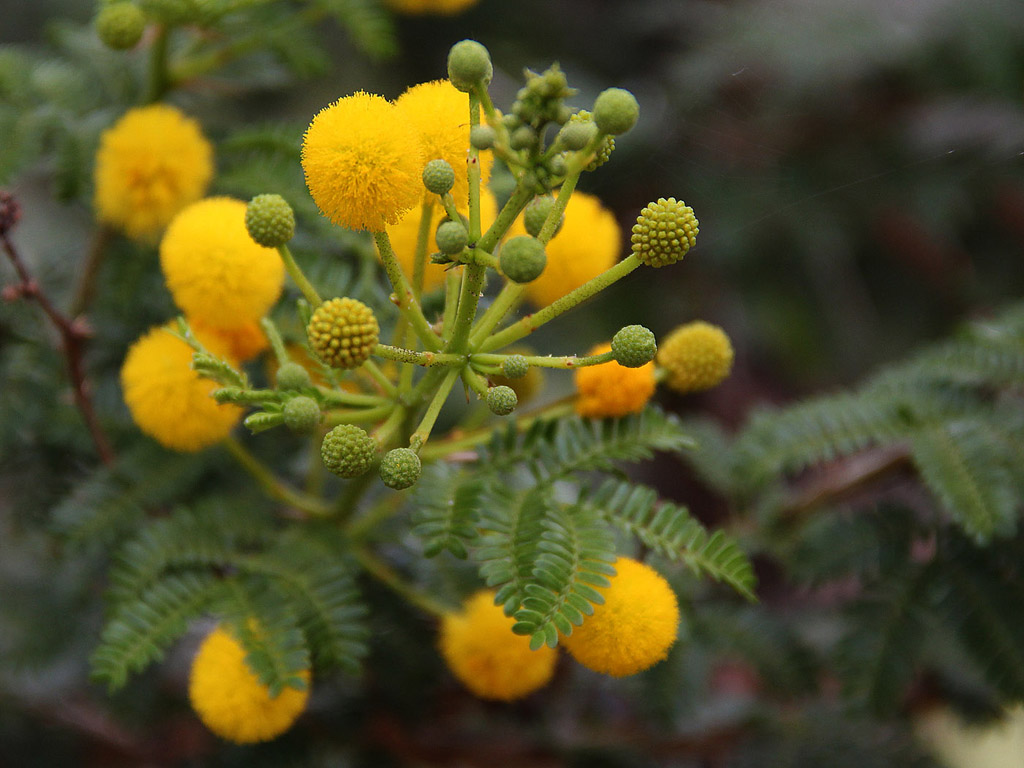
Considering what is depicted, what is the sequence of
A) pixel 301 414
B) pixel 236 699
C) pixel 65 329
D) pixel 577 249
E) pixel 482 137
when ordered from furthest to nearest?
pixel 65 329
pixel 577 249
pixel 236 699
pixel 301 414
pixel 482 137

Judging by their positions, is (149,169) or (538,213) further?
(149,169)

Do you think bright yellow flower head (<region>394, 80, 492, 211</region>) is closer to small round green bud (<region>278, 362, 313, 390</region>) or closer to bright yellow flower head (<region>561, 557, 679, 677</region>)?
small round green bud (<region>278, 362, 313, 390</region>)

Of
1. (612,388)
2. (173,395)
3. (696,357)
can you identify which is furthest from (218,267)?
(696,357)

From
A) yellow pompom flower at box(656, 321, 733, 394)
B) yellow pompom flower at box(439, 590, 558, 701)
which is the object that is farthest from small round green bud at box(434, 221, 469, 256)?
yellow pompom flower at box(439, 590, 558, 701)

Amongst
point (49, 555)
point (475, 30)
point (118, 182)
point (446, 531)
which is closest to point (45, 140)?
point (118, 182)

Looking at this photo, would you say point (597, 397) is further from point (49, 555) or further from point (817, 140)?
point (817, 140)

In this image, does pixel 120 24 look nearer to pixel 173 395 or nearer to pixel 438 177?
pixel 173 395

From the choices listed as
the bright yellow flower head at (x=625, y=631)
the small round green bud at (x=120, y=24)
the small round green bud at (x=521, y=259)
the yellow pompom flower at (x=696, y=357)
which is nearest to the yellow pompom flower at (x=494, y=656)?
the bright yellow flower head at (x=625, y=631)

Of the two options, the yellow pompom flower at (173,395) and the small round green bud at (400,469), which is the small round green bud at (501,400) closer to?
the small round green bud at (400,469)
